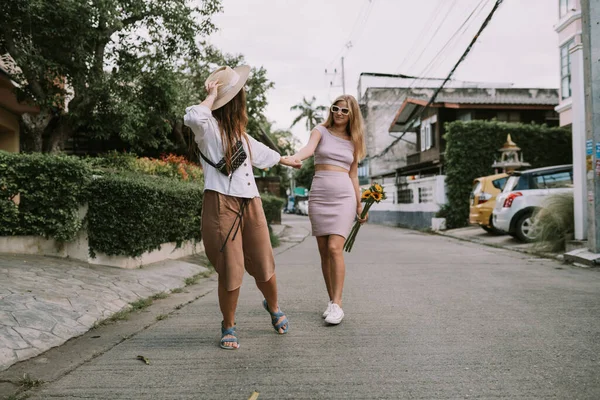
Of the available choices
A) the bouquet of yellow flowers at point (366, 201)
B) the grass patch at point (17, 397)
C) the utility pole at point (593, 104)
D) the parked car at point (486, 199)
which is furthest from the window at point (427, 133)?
the grass patch at point (17, 397)

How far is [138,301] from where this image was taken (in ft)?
19.7

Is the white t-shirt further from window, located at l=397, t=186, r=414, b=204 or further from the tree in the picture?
window, located at l=397, t=186, r=414, b=204

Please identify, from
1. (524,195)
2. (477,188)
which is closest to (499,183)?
(477,188)

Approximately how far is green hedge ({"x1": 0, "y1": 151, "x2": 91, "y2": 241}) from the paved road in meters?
2.35

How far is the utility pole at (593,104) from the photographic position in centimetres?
852

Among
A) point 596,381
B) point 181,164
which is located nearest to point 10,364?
point 596,381

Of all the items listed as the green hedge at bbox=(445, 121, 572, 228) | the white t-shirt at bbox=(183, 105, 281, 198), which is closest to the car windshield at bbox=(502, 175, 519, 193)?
the green hedge at bbox=(445, 121, 572, 228)

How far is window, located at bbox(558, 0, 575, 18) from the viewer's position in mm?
14310

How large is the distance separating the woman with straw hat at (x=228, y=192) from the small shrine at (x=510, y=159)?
53.5 ft

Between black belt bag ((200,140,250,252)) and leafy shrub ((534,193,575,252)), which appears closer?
black belt bag ((200,140,250,252))

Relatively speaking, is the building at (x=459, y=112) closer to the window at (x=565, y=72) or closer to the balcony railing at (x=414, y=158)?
the balcony railing at (x=414, y=158)

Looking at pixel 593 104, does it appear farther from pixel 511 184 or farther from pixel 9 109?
pixel 9 109

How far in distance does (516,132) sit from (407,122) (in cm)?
1443

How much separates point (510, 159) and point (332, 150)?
1622 cm
